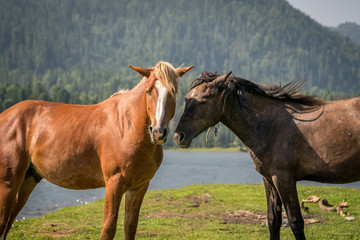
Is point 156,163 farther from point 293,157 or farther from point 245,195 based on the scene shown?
point 245,195

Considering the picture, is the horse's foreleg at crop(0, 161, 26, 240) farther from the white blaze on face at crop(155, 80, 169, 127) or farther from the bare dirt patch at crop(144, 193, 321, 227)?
the bare dirt patch at crop(144, 193, 321, 227)

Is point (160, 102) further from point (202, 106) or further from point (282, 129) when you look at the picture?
point (282, 129)

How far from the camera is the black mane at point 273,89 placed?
6387 mm

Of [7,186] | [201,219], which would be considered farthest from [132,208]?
[201,219]

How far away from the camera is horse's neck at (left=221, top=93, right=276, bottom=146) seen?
6.38 metres

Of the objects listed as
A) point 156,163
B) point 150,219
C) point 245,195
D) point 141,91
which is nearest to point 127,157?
point 156,163

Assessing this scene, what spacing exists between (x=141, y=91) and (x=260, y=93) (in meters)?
2.04

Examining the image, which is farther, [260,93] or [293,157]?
[260,93]

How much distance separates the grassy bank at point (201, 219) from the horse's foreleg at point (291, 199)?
352 centimetres

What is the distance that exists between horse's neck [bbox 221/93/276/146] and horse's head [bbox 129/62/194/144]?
1.26 metres

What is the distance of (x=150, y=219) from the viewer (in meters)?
12.2

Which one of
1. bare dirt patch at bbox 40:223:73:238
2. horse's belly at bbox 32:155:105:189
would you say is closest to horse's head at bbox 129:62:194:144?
horse's belly at bbox 32:155:105:189

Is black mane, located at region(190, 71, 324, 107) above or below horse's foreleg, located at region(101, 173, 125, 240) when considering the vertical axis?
above

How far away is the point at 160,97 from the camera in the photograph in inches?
208
